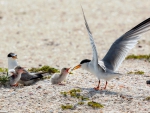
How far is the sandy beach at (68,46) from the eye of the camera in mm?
8578

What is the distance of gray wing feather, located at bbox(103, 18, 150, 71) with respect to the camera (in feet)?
31.6

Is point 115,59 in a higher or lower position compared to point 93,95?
higher

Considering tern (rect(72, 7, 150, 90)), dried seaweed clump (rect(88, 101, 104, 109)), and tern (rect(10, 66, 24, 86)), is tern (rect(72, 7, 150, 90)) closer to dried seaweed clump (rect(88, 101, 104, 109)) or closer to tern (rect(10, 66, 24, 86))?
dried seaweed clump (rect(88, 101, 104, 109))

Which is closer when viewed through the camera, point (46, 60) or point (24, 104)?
point (24, 104)

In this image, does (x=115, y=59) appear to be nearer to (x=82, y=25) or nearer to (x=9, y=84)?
(x=9, y=84)

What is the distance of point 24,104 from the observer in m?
8.51

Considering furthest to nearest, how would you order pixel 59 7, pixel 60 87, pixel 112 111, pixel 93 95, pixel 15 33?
pixel 59 7, pixel 15 33, pixel 60 87, pixel 93 95, pixel 112 111

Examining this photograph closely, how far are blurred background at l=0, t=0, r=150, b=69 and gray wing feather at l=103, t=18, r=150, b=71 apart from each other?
4.85m

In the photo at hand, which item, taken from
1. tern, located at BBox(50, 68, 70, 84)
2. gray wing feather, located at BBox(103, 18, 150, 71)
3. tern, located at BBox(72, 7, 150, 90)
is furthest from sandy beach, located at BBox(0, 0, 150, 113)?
gray wing feather, located at BBox(103, 18, 150, 71)

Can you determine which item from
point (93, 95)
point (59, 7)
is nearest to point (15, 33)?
point (59, 7)

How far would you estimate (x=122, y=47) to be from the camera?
981cm

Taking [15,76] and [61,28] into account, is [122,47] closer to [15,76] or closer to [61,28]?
[15,76]

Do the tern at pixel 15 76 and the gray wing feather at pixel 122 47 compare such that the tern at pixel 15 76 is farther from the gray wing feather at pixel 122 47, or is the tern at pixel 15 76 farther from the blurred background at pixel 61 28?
the blurred background at pixel 61 28

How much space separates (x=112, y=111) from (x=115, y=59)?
5.85 feet
